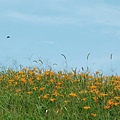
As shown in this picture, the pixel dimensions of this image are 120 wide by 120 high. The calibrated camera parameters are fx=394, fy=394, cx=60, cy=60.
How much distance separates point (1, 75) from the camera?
9.57 m

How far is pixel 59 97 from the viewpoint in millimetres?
7430

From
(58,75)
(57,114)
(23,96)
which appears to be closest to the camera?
(57,114)

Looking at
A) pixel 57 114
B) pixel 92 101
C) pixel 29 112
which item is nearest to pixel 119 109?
pixel 92 101

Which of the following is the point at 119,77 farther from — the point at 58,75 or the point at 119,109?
the point at 119,109

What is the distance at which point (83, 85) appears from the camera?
8172 mm

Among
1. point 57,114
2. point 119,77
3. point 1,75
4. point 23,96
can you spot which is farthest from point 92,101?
point 1,75

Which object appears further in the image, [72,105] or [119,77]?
[119,77]

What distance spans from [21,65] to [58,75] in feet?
4.97

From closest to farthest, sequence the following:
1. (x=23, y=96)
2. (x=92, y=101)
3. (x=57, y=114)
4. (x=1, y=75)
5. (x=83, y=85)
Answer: (x=57, y=114) → (x=92, y=101) → (x=23, y=96) → (x=83, y=85) → (x=1, y=75)

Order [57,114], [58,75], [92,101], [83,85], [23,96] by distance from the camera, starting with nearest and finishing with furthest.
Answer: [57,114] → [92,101] → [23,96] → [83,85] → [58,75]

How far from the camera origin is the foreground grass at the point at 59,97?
6.62 metres

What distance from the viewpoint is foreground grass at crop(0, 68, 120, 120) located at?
6.62 meters

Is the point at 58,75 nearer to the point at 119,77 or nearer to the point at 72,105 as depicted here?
the point at 119,77

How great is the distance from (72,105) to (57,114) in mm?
475
